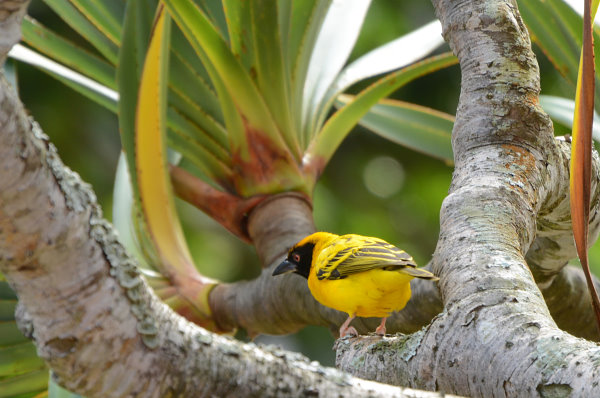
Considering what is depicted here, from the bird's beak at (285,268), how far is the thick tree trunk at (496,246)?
1.16 feet

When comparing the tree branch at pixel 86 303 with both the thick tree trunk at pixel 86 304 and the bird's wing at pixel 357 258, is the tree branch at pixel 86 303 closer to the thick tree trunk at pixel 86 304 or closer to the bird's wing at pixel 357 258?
the thick tree trunk at pixel 86 304

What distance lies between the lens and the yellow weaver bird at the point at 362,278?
3.34 ft

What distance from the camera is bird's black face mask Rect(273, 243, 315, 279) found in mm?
1156

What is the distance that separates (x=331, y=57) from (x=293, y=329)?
667mm

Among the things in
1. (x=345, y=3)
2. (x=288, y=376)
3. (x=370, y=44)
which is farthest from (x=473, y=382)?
(x=370, y=44)

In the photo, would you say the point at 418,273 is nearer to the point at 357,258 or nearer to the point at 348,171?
the point at 357,258

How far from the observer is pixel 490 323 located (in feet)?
1.82

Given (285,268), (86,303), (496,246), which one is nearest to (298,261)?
(285,268)

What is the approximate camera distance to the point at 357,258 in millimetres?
1055

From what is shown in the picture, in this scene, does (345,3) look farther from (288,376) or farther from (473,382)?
(288,376)

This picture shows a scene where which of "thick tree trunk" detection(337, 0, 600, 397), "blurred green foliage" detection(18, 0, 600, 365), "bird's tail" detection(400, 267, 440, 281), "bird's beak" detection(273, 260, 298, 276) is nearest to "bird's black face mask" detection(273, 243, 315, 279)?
"bird's beak" detection(273, 260, 298, 276)

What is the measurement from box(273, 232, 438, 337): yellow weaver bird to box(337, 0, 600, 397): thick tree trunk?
0.65 ft

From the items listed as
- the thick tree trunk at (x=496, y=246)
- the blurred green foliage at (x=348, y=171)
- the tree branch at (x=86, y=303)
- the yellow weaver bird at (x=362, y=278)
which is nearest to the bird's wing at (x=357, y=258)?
the yellow weaver bird at (x=362, y=278)

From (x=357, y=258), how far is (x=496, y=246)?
1.32 feet
